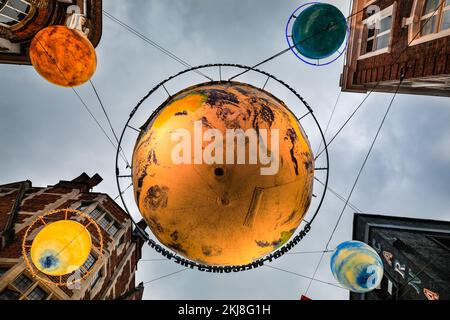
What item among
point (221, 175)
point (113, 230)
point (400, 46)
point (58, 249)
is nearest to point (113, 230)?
point (113, 230)

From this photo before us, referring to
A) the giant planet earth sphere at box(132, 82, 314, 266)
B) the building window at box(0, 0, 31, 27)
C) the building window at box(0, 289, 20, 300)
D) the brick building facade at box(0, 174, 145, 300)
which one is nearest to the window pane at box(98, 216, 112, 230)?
the brick building facade at box(0, 174, 145, 300)

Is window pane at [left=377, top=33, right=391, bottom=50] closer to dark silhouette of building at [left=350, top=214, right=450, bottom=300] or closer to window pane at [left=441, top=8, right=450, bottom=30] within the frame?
window pane at [left=441, top=8, right=450, bottom=30]

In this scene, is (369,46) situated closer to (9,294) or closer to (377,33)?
(377,33)

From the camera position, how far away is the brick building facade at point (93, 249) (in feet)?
37.7

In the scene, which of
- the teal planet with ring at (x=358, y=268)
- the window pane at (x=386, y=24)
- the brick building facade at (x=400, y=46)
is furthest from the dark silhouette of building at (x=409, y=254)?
the window pane at (x=386, y=24)

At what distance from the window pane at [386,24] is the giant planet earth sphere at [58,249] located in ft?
45.5

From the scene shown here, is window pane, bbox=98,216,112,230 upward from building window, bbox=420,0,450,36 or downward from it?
downward

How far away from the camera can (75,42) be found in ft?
19.0

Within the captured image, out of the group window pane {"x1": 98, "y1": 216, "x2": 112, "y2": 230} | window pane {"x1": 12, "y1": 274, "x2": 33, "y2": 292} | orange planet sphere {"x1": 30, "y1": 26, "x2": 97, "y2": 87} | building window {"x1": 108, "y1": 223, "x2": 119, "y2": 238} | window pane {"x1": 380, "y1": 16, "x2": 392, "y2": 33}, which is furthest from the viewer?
building window {"x1": 108, "y1": 223, "x2": 119, "y2": 238}

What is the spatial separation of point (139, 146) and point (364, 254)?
6.42 metres

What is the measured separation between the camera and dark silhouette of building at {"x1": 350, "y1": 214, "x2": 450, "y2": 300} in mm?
10047

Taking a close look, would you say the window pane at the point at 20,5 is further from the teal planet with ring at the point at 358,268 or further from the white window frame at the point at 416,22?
the teal planet with ring at the point at 358,268

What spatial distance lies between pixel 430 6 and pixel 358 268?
28.2 ft
